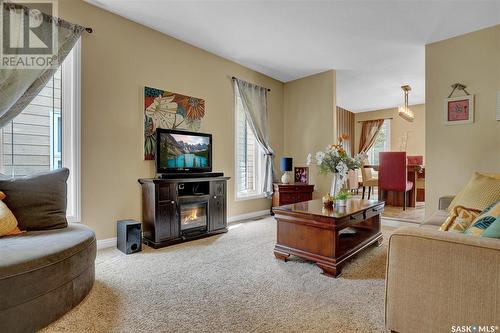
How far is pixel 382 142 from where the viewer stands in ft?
26.0

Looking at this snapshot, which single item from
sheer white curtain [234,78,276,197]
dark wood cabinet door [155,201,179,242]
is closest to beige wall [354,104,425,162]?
sheer white curtain [234,78,276,197]

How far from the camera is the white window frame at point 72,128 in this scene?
2.72m

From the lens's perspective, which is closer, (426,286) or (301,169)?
(426,286)

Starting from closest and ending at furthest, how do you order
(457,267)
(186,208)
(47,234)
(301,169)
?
(457,267) → (47,234) → (186,208) → (301,169)

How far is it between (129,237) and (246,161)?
8.31 feet

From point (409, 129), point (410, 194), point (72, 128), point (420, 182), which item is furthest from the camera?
point (409, 129)

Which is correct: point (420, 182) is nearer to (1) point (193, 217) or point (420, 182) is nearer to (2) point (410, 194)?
(2) point (410, 194)

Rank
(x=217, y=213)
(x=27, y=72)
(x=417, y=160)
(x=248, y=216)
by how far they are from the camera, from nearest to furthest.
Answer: (x=27, y=72), (x=217, y=213), (x=248, y=216), (x=417, y=160)

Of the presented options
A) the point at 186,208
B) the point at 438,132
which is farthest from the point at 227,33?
the point at 438,132

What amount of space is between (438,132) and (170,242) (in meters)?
3.99

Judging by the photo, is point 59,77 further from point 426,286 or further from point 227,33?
point 426,286

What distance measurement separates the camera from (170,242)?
3072 millimetres

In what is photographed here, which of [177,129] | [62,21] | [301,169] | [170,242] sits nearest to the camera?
[62,21]

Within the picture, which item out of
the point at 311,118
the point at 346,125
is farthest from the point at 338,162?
the point at 346,125
